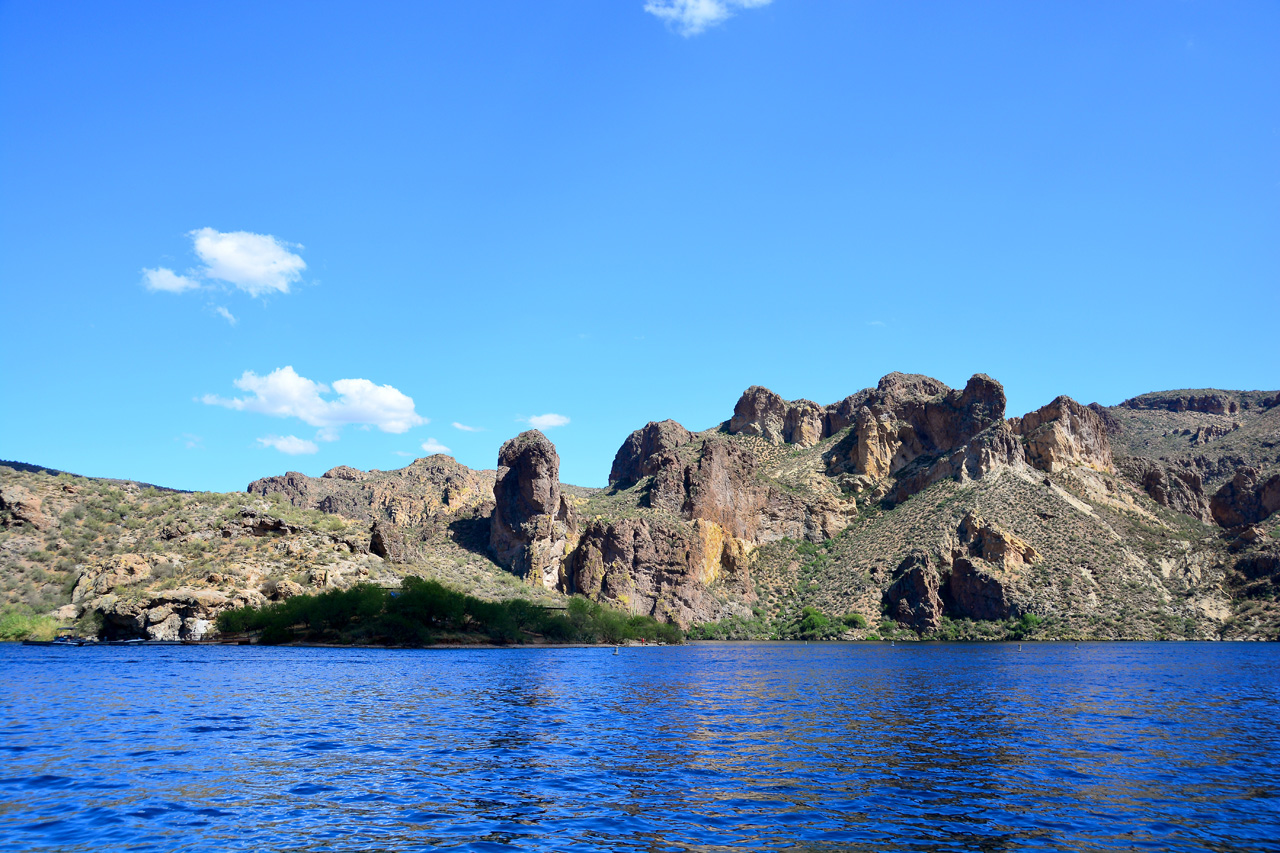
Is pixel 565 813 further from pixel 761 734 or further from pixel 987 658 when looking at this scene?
pixel 987 658

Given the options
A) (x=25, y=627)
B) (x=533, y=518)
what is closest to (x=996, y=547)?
(x=533, y=518)

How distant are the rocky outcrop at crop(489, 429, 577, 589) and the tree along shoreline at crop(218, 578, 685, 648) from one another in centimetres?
5264

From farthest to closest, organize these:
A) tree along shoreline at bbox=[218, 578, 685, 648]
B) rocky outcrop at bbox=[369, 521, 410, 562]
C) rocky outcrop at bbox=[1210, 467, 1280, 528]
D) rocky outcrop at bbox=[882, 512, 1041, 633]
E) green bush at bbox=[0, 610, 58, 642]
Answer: rocky outcrop at bbox=[1210, 467, 1280, 528], rocky outcrop at bbox=[882, 512, 1041, 633], rocky outcrop at bbox=[369, 521, 410, 562], tree along shoreline at bbox=[218, 578, 685, 648], green bush at bbox=[0, 610, 58, 642]

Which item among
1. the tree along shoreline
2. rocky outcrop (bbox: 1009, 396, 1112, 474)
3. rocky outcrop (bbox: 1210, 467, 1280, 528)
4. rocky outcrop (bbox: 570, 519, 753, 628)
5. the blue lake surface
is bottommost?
the blue lake surface

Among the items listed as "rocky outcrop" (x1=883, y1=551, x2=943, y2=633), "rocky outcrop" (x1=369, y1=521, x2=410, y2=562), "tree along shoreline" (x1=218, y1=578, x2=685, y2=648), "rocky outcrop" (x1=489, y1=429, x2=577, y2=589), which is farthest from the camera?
"rocky outcrop" (x1=489, y1=429, x2=577, y2=589)

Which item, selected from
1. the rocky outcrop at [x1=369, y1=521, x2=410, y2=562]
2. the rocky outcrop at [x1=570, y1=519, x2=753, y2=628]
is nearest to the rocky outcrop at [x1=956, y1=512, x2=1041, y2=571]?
the rocky outcrop at [x1=570, y1=519, x2=753, y2=628]

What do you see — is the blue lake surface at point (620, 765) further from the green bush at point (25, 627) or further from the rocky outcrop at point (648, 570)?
the rocky outcrop at point (648, 570)

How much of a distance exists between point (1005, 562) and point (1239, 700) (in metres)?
102

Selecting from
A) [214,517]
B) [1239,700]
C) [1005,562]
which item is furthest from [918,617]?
[214,517]

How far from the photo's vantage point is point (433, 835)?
58.6ft

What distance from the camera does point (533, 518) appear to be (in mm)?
176875

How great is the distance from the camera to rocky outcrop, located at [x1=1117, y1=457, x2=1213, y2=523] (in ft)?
591

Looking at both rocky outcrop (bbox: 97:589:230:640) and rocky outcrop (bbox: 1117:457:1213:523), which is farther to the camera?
rocky outcrop (bbox: 1117:457:1213:523)

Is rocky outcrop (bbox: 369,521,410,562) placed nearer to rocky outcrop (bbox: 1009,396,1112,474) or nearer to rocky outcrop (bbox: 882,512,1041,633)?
rocky outcrop (bbox: 882,512,1041,633)
